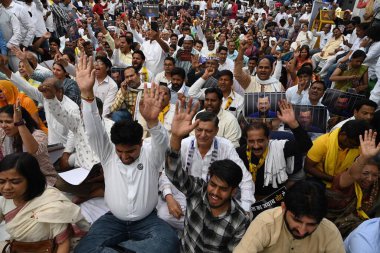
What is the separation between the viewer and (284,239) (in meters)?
1.81

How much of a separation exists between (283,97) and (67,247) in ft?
8.44

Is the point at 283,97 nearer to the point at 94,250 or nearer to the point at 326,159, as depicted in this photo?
the point at 326,159

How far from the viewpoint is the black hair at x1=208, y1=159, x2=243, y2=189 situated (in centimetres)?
193

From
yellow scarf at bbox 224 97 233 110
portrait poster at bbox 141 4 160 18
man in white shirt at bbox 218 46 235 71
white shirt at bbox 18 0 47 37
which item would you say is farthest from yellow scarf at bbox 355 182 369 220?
portrait poster at bbox 141 4 160 18

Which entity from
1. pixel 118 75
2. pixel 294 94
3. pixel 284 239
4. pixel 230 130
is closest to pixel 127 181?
pixel 284 239

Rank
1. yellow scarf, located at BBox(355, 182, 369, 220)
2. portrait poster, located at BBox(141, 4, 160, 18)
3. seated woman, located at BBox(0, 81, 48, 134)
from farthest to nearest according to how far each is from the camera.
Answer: portrait poster, located at BBox(141, 4, 160, 18), seated woman, located at BBox(0, 81, 48, 134), yellow scarf, located at BBox(355, 182, 369, 220)

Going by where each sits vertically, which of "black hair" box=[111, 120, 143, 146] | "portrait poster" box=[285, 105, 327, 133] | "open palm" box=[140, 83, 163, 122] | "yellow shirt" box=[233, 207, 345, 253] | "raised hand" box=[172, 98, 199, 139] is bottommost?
"yellow shirt" box=[233, 207, 345, 253]

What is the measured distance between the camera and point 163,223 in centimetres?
249

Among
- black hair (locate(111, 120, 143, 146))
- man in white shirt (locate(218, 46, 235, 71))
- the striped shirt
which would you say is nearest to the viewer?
the striped shirt

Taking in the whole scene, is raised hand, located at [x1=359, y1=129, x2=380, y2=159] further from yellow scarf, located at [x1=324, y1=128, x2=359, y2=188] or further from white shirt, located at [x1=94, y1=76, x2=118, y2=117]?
white shirt, located at [x1=94, y1=76, x2=118, y2=117]

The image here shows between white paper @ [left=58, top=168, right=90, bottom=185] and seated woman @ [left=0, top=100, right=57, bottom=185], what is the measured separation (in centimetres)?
11

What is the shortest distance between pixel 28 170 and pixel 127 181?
0.68 meters

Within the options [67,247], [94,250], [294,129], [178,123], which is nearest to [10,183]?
[67,247]

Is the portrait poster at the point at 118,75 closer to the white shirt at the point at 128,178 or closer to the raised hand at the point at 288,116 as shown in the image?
the white shirt at the point at 128,178
